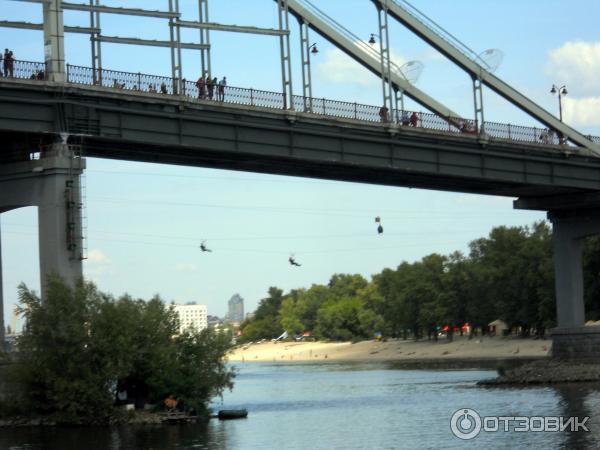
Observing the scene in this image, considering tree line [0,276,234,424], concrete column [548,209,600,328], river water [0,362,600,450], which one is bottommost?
river water [0,362,600,450]

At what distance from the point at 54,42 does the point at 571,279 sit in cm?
4594

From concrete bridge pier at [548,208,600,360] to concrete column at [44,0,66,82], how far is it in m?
43.5

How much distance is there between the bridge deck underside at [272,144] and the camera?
2233 inches

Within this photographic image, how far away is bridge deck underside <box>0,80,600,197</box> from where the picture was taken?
186 feet

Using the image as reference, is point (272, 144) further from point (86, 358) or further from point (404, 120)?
point (86, 358)

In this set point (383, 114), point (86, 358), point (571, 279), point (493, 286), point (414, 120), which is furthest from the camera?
point (493, 286)

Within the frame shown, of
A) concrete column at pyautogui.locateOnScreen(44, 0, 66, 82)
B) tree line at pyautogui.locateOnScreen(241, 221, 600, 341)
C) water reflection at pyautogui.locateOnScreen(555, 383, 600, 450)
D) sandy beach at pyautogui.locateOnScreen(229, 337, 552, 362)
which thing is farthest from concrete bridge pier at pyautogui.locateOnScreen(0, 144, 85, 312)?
sandy beach at pyautogui.locateOnScreen(229, 337, 552, 362)

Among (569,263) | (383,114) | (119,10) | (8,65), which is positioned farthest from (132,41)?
(569,263)

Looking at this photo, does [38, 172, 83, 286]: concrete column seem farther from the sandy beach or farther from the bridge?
the sandy beach

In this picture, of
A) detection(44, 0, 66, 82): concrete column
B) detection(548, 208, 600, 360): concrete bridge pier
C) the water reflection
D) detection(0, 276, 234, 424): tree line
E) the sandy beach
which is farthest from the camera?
the sandy beach

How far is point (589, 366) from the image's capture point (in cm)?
8412

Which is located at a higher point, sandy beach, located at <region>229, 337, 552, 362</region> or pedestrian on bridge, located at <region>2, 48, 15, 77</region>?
pedestrian on bridge, located at <region>2, 48, 15, 77</region>

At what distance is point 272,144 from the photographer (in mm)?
64750

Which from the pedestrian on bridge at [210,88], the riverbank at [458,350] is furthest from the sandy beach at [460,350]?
the pedestrian on bridge at [210,88]
